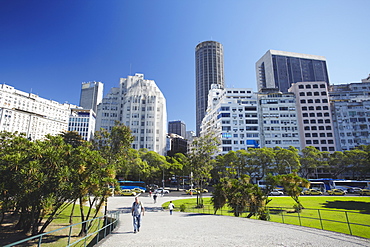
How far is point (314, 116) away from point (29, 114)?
144 m

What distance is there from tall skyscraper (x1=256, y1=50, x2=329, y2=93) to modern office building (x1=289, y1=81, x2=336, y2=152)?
66.1 metres

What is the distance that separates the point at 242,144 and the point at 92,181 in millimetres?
74800

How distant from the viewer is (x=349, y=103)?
93188mm

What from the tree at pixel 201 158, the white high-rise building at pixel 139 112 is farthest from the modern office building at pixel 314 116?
the tree at pixel 201 158

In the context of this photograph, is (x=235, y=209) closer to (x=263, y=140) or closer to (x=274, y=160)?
(x=274, y=160)

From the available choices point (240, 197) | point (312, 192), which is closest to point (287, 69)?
point (312, 192)

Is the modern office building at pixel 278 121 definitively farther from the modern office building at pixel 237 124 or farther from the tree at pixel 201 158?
the tree at pixel 201 158

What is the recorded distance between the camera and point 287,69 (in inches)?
6393

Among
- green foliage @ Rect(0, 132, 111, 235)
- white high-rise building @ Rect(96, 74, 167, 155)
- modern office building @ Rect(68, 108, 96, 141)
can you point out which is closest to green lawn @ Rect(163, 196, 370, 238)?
green foliage @ Rect(0, 132, 111, 235)

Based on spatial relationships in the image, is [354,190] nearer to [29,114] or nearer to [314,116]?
[314,116]

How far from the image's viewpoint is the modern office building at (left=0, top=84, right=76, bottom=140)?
380 ft

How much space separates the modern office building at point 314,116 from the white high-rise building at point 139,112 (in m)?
56.0

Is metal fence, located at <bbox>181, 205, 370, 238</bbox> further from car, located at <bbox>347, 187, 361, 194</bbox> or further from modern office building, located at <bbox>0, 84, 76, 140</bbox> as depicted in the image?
modern office building, located at <bbox>0, 84, 76, 140</bbox>

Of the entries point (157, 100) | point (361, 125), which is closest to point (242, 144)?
point (157, 100)
